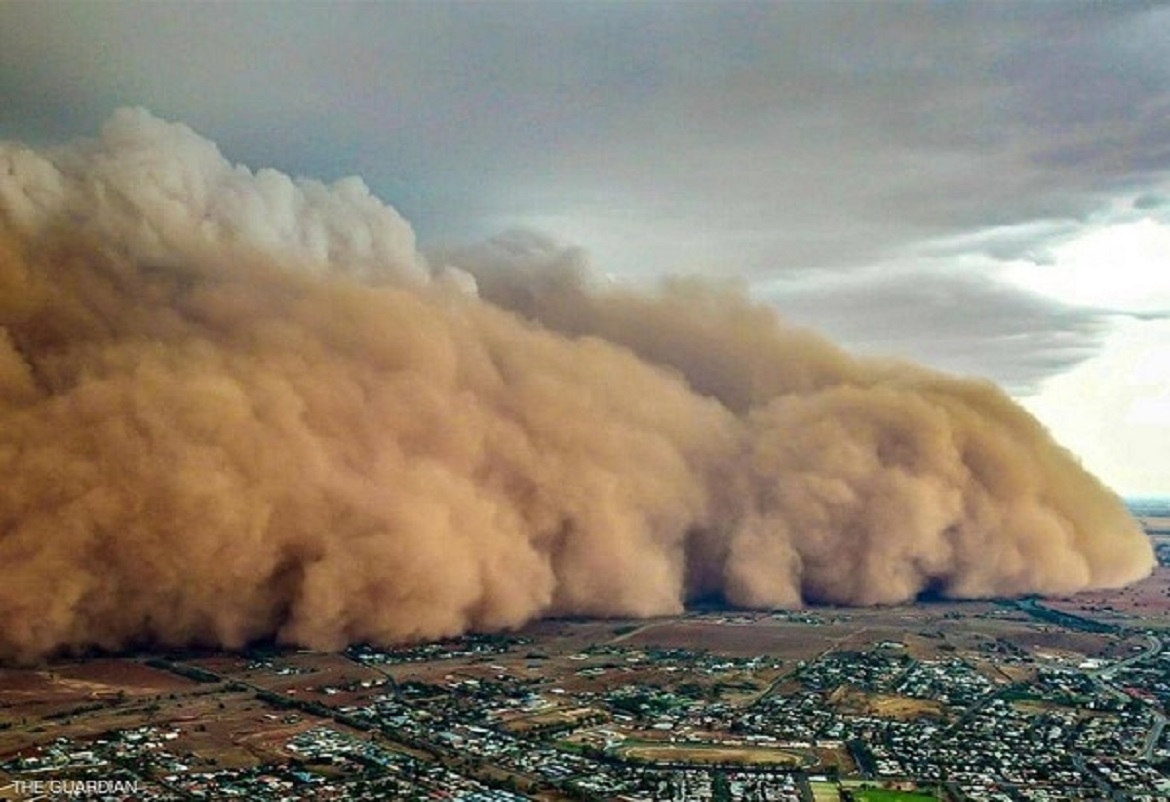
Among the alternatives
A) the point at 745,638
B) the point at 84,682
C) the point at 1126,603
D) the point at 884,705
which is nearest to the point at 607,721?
the point at 884,705

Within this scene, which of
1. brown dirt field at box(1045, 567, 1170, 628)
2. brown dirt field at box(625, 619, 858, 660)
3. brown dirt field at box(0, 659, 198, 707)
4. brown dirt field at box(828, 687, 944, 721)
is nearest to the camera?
brown dirt field at box(0, 659, 198, 707)

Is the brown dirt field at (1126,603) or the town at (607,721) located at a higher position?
the brown dirt field at (1126,603)

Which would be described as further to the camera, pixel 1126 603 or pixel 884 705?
pixel 1126 603

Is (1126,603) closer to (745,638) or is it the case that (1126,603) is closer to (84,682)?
(745,638)

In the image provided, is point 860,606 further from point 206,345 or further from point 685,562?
point 206,345

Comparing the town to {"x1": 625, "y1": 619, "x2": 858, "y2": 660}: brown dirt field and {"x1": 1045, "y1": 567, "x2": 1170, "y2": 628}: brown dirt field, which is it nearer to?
{"x1": 625, "y1": 619, "x2": 858, "y2": 660}: brown dirt field

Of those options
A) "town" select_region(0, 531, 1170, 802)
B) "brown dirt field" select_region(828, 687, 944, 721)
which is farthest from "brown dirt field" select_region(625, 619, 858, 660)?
"brown dirt field" select_region(828, 687, 944, 721)

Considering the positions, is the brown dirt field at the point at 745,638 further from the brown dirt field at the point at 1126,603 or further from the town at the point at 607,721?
the brown dirt field at the point at 1126,603

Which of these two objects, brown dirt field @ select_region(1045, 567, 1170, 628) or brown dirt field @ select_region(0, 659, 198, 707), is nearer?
brown dirt field @ select_region(0, 659, 198, 707)

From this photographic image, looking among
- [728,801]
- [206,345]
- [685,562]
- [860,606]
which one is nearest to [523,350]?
[685,562]

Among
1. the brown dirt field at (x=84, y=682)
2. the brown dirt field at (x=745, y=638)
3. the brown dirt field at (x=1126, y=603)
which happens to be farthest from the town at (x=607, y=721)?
the brown dirt field at (x=1126, y=603)

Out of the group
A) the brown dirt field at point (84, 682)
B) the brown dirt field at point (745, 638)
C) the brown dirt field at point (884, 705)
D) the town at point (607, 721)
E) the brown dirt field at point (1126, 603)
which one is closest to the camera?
the town at point (607, 721)

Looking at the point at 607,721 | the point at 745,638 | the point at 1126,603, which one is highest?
the point at 1126,603
